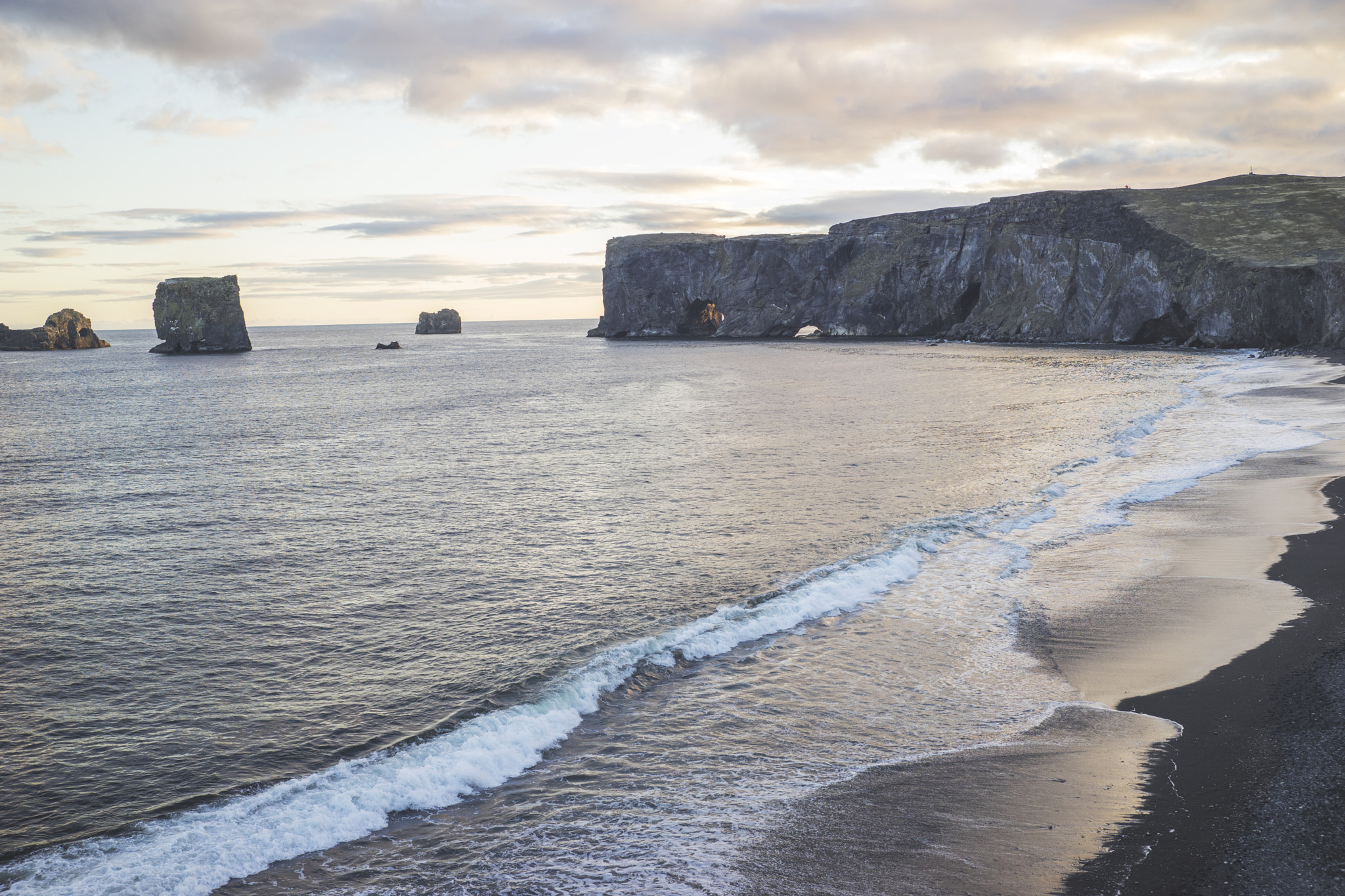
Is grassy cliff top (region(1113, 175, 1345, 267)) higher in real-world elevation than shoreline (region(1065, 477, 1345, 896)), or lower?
higher

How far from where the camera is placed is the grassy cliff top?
79562mm

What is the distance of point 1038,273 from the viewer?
370 ft

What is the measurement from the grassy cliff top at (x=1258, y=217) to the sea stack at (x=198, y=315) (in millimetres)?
133058

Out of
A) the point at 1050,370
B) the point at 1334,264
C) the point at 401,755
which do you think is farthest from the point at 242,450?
the point at 1334,264

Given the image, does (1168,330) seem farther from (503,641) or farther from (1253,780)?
(503,641)

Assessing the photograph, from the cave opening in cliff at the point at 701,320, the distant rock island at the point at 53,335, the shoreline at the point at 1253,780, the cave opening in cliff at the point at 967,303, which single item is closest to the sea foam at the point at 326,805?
the shoreline at the point at 1253,780

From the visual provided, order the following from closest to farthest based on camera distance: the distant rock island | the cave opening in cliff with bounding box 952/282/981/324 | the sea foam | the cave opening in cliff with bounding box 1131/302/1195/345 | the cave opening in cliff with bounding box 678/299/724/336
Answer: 1. the sea foam
2. the cave opening in cliff with bounding box 1131/302/1195/345
3. the cave opening in cliff with bounding box 952/282/981/324
4. the cave opening in cliff with bounding box 678/299/724/336
5. the distant rock island

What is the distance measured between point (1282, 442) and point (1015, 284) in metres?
95.9

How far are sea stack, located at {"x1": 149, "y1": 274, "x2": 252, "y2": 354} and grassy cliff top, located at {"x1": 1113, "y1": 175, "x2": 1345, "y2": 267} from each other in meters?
133

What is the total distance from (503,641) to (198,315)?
143 meters

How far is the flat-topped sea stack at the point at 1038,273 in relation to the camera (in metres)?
80.3

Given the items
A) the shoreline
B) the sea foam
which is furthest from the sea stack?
the shoreline

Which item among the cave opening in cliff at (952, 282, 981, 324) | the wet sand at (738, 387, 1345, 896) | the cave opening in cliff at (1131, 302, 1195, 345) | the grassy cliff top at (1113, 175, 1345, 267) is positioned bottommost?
the wet sand at (738, 387, 1345, 896)

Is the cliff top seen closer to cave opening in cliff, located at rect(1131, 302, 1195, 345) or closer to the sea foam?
cave opening in cliff, located at rect(1131, 302, 1195, 345)
